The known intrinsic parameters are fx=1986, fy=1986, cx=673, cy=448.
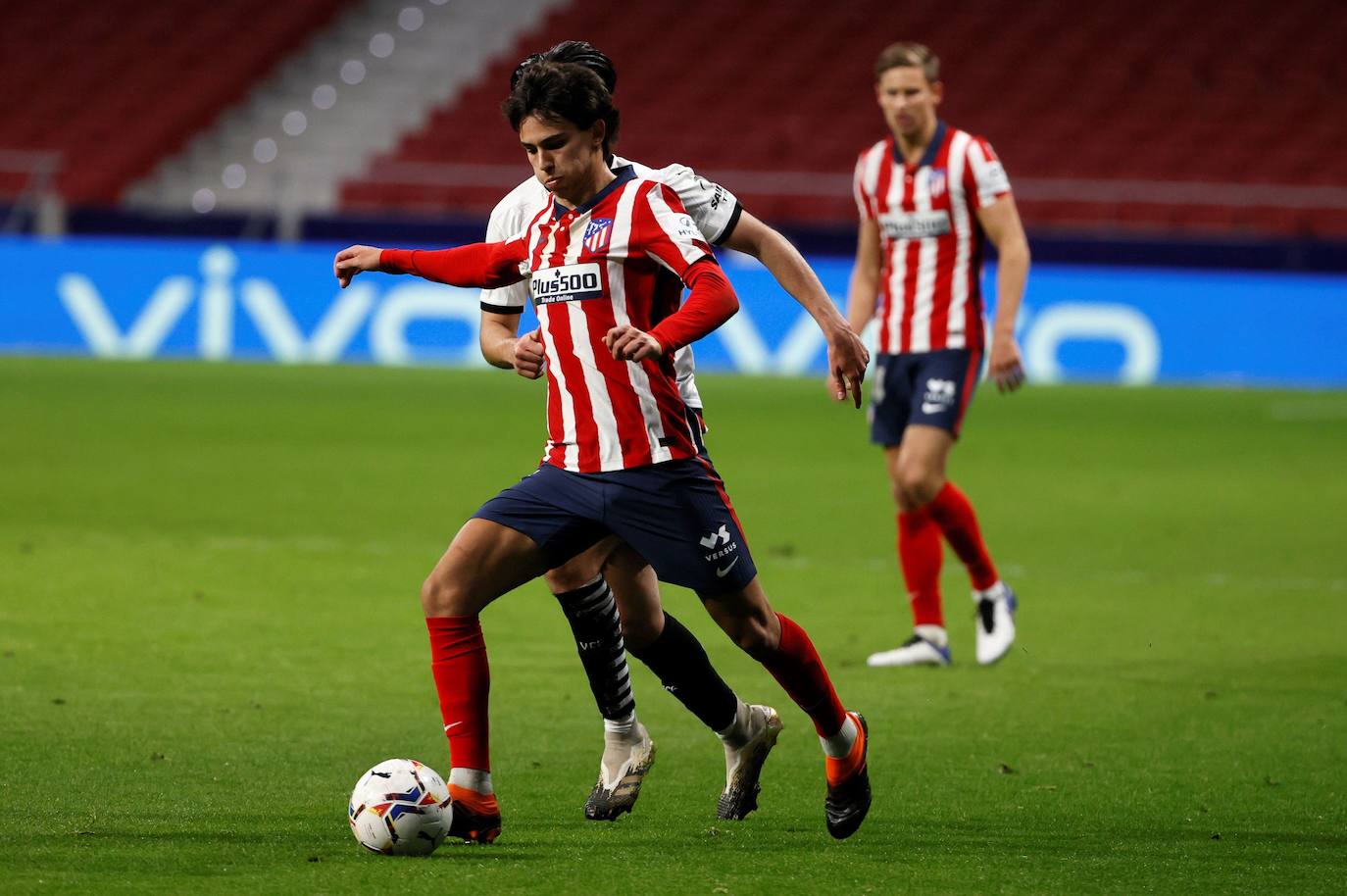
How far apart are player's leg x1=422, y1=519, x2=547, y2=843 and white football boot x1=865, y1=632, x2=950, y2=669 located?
2.93 m

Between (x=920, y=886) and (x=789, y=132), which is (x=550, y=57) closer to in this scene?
(x=920, y=886)

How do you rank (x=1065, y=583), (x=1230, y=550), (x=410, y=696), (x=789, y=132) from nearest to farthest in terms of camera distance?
1. (x=410, y=696)
2. (x=1065, y=583)
3. (x=1230, y=550)
4. (x=789, y=132)

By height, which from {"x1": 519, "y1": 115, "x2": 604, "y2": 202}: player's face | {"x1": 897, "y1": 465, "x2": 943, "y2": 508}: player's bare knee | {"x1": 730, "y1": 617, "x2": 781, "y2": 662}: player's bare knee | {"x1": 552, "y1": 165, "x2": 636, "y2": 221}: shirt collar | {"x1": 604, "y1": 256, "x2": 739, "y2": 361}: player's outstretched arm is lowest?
{"x1": 730, "y1": 617, "x2": 781, "y2": 662}: player's bare knee

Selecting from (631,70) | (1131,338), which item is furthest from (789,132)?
(1131,338)

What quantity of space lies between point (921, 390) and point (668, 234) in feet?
10.8

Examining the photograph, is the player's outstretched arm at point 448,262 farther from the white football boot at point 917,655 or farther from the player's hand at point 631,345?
the white football boot at point 917,655

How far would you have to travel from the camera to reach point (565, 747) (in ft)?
18.9

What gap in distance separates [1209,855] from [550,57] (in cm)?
235

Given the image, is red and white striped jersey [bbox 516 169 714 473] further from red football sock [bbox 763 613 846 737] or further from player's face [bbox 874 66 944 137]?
player's face [bbox 874 66 944 137]

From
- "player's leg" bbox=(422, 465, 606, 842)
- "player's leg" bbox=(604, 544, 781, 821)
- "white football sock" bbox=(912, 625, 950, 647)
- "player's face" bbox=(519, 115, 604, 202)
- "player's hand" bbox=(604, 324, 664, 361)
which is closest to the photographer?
"player's hand" bbox=(604, 324, 664, 361)

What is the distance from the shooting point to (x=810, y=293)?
15.0 feet

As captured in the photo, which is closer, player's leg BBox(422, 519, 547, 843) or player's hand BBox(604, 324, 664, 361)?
player's hand BBox(604, 324, 664, 361)

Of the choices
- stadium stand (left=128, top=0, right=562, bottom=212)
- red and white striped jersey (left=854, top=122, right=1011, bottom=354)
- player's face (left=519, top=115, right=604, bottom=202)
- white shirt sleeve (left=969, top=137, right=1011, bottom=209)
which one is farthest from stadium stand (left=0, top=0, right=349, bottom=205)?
player's face (left=519, top=115, right=604, bottom=202)

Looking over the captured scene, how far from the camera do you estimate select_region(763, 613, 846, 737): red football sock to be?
4.78m
